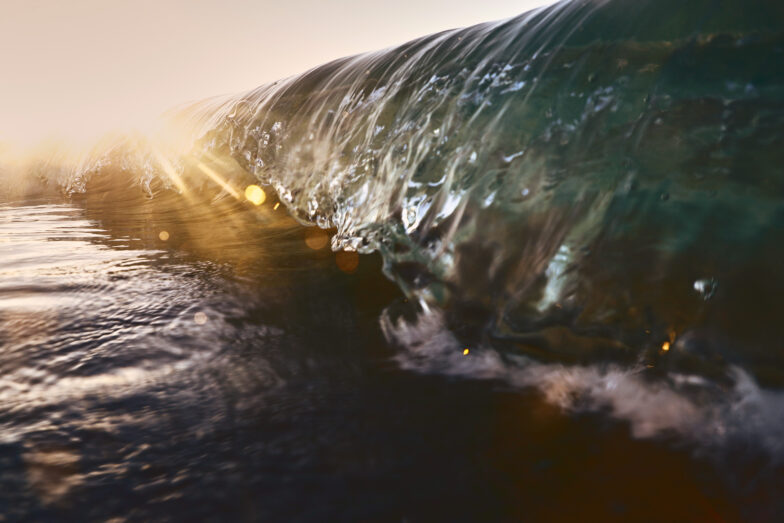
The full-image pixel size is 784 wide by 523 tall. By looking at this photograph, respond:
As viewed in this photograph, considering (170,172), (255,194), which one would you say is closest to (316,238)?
(255,194)

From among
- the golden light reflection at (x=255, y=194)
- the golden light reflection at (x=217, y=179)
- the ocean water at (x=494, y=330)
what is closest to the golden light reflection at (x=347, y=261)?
the ocean water at (x=494, y=330)

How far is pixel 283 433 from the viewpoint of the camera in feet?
3.67

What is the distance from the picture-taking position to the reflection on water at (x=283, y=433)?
36.1 inches

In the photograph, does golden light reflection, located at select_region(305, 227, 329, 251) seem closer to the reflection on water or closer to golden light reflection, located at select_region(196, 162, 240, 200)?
the reflection on water

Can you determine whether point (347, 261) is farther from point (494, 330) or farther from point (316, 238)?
point (494, 330)

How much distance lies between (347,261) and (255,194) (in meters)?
2.20

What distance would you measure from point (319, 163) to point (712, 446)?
277cm

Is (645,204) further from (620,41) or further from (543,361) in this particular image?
(620,41)

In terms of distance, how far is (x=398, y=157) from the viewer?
7.69 ft

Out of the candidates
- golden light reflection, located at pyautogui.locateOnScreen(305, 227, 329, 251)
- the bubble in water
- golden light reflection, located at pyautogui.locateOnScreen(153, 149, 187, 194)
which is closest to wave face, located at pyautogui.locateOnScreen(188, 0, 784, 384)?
the bubble in water

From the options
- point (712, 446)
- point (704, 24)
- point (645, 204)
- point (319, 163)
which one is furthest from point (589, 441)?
point (319, 163)

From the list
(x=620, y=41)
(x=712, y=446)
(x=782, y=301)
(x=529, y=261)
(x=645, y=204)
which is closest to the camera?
(x=712, y=446)

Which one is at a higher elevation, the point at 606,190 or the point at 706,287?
the point at 606,190

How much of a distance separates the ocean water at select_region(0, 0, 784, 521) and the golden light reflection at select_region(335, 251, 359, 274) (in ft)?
0.09
